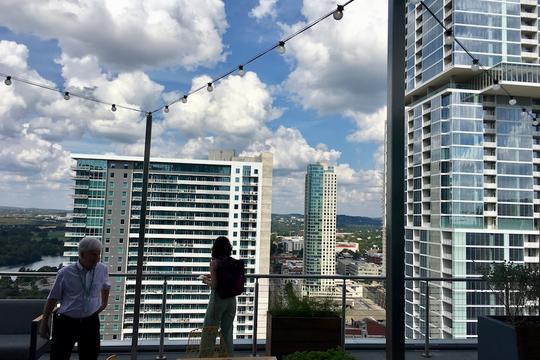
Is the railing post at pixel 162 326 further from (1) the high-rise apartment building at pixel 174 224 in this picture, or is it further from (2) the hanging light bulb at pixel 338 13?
(2) the hanging light bulb at pixel 338 13

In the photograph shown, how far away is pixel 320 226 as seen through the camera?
257 inches

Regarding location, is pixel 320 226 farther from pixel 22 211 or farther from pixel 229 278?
pixel 22 211

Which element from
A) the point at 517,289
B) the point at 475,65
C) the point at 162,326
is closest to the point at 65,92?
the point at 162,326

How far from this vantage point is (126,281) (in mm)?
4035

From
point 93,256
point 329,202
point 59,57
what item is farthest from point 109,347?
point 59,57

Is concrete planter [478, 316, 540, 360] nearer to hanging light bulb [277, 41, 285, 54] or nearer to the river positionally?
hanging light bulb [277, 41, 285, 54]

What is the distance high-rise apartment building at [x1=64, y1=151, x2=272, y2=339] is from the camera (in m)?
3.97

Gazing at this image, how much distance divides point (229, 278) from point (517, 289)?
2487mm

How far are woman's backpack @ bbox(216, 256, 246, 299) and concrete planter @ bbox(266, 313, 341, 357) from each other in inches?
21.3

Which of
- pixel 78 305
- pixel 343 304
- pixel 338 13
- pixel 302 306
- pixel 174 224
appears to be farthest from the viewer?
pixel 174 224

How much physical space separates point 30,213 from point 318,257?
12.5 ft

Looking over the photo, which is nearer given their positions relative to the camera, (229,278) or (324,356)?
(324,356)

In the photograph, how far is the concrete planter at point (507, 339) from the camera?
301 centimetres

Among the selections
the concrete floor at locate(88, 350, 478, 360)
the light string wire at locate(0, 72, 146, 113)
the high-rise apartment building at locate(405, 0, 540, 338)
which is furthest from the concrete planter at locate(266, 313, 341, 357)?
the high-rise apartment building at locate(405, 0, 540, 338)
